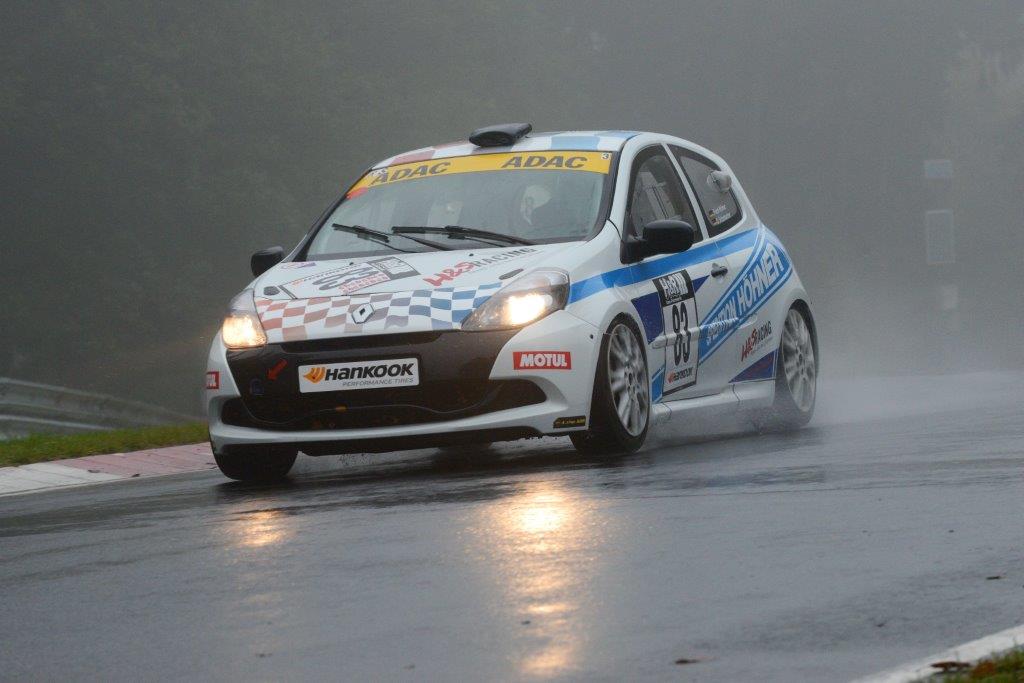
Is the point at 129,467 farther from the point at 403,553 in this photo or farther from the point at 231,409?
the point at 403,553

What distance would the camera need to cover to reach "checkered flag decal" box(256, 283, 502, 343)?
8953 mm

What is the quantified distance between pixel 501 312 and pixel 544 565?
10.5ft

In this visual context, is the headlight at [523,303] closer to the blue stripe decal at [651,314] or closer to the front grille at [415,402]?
the front grille at [415,402]

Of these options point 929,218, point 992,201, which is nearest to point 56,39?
point 929,218

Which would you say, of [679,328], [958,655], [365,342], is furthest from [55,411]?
[958,655]

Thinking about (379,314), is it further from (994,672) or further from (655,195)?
(994,672)

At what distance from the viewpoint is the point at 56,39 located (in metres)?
32.7

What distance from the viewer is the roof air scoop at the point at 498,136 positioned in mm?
10812

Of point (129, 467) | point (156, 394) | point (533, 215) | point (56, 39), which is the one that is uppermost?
point (56, 39)

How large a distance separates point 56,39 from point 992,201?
3119 centimetres

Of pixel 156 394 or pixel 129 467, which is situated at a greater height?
pixel 129 467

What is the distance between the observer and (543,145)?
1075 cm

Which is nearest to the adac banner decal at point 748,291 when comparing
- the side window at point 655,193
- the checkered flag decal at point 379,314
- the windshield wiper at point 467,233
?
the side window at point 655,193

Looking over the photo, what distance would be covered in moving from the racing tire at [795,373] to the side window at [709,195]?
74cm
